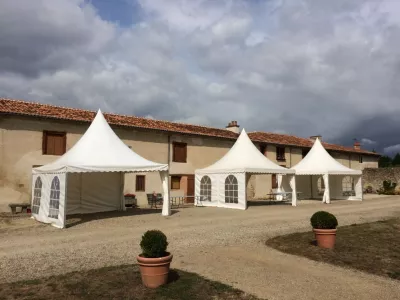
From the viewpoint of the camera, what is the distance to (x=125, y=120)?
19625 mm

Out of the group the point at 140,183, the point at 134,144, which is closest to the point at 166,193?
the point at 140,183

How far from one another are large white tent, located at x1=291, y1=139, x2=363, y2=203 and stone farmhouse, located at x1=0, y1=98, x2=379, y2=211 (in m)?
2.23

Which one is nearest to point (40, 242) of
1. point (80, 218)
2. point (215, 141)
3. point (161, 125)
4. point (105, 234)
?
point (105, 234)

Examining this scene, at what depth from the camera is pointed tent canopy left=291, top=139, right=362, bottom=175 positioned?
20.5 m

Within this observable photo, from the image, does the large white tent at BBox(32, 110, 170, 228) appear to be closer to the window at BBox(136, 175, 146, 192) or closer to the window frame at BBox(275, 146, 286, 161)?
the window at BBox(136, 175, 146, 192)

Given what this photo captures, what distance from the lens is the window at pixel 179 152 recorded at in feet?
67.2

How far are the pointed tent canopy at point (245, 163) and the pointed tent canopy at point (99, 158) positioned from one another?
192 inches

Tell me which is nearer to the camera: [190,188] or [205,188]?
[205,188]

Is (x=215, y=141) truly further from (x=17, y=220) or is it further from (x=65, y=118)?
(x=17, y=220)

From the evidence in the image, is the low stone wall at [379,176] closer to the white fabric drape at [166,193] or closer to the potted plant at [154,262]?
the white fabric drape at [166,193]

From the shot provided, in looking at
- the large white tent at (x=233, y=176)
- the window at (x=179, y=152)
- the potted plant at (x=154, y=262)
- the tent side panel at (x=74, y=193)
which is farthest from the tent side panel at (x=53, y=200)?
the window at (x=179, y=152)

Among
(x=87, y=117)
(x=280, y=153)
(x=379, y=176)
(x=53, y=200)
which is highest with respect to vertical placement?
(x=87, y=117)

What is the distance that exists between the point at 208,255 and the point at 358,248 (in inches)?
128

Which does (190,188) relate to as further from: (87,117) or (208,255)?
(208,255)
